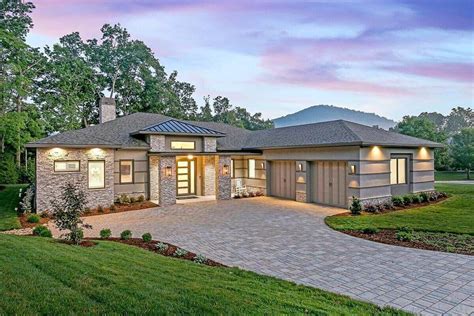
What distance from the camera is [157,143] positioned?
1469cm

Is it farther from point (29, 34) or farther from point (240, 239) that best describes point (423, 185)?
point (29, 34)

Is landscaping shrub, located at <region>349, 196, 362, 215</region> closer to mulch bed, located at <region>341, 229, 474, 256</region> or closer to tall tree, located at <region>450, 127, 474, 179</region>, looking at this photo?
mulch bed, located at <region>341, 229, 474, 256</region>

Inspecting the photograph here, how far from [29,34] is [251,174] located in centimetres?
2109

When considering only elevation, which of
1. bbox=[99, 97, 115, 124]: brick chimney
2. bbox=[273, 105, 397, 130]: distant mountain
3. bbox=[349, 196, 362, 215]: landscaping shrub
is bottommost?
bbox=[349, 196, 362, 215]: landscaping shrub

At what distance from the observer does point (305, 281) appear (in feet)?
17.1

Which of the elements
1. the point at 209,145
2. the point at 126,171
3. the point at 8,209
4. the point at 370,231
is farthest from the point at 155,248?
the point at 209,145

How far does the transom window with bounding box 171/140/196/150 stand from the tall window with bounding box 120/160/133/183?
2238 millimetres

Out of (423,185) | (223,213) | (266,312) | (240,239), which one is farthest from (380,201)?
(266,312)

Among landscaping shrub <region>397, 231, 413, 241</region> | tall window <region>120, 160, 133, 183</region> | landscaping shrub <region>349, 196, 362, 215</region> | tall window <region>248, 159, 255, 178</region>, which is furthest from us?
tall window <region>248, 159, 255, 178</region>

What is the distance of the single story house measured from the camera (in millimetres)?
12461

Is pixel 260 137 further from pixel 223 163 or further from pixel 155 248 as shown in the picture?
pixel 155 248

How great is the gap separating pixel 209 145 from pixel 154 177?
3.34 m

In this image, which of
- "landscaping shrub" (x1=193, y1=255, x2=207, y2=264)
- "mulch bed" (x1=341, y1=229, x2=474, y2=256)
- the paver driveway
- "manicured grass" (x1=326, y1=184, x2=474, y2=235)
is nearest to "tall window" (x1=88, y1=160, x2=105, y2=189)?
the paver driveway

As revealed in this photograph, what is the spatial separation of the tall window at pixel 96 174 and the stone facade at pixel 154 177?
7.88 ft
